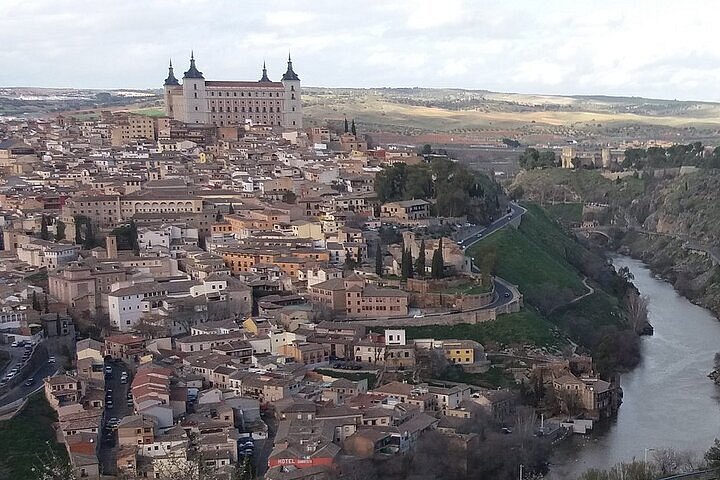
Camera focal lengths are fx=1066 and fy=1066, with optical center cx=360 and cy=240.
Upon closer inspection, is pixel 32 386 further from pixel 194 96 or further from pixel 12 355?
pixel 194 96

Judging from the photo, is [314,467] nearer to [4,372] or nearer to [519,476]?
[519,476]

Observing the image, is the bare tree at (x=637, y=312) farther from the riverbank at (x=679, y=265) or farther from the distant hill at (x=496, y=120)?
the distant hill at (x=496, y=120)

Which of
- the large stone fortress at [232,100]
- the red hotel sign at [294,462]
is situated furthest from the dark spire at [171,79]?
the red hotel sign at [294,462]

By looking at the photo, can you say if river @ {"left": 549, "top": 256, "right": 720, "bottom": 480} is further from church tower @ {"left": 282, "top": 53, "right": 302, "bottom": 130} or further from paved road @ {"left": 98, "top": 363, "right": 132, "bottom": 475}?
church tower @ {"left": 282, "top": 53, "right": 302, "bottom": 130}

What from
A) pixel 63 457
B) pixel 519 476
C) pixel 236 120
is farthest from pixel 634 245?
pixel 63 457

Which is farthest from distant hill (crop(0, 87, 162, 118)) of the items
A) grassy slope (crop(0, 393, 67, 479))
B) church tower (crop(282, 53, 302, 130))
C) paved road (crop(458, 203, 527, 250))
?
grassy slope (crop(0, 393, 67, 479))

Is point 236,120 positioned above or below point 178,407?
above
